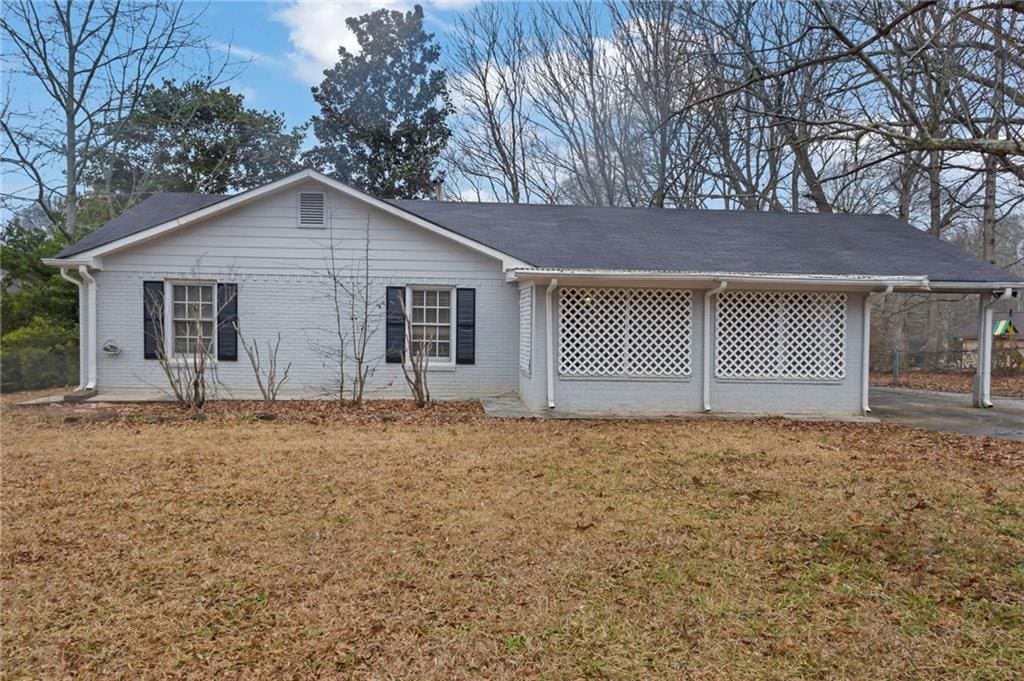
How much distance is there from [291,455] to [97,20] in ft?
62.7

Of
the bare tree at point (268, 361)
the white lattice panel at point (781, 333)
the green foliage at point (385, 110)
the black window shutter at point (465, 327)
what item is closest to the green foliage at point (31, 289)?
the bare tree at point (268, 361)

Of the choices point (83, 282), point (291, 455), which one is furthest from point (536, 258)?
point (83, 282)

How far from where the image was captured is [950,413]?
35.6 feet

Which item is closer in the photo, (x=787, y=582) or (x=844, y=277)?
(x=787, y=582)

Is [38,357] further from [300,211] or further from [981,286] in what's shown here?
[981,286]

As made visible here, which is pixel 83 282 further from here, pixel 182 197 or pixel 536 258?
pixel 536 258

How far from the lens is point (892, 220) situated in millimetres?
14961

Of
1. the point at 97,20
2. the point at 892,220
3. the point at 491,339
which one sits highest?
the point at 97,20

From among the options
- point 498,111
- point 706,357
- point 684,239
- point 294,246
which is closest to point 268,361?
point 294,246

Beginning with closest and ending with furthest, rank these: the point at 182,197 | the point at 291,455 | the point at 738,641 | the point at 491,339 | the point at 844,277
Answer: the point at 738,641 < the point at 291,455 < the point at 844,277 < the point at 491,339 < the point at 182,197

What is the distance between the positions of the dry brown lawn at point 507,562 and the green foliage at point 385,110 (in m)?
20.3

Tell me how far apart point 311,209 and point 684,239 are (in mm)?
7004

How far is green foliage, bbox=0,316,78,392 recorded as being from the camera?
1299cm

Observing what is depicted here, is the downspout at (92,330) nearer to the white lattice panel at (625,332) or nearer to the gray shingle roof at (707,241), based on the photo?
the gray shingle roof at (707,241)
